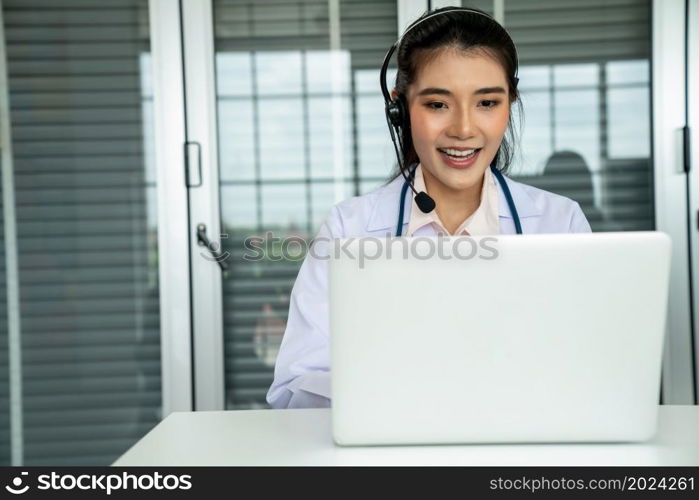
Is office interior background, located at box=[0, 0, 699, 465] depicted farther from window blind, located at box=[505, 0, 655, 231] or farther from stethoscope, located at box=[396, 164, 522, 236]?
stethoscope, located at box=[396, 164, 522, 236]

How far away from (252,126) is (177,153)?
0.30 meters

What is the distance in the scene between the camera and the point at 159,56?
255cm

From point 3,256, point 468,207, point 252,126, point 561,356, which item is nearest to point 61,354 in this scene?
point 3,256

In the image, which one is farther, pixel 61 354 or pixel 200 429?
pixel 61 354

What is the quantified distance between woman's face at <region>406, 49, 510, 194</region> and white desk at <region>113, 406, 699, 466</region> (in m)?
0.80

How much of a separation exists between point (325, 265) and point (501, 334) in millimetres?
814

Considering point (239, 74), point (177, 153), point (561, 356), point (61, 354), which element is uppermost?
point (239, 74)

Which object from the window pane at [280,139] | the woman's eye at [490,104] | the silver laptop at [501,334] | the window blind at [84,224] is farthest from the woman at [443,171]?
the window blind at [84,224]

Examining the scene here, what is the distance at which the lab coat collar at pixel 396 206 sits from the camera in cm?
166

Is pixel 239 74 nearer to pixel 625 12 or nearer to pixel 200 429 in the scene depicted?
pixel 625 12

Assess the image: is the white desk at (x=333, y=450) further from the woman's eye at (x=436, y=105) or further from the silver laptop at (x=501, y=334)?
the woman's eye at (x=436, y=105)

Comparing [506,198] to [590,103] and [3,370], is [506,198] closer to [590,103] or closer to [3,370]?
[590,103]

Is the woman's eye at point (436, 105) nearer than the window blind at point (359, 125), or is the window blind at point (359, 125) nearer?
the woman's eye at point (436, 105)

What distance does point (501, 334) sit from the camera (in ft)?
2.40
